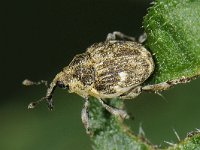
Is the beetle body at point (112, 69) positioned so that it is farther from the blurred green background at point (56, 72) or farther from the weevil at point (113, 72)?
the blurred green background at point (56, 72)

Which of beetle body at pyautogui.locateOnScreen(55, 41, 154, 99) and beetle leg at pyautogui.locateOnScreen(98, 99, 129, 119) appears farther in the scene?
beetle leg at pyautogui.locateOnScreen(98, 99, 129, 119)

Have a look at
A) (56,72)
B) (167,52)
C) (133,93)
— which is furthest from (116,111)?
(56,72)

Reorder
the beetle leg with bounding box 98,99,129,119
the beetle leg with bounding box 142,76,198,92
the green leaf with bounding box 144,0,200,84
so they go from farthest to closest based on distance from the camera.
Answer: the beetle leg with bounding box 98,99,129,119 → the beetle leg with bounding box 142,76,198,92 → the green leaf with bounding box 144,0,200,84

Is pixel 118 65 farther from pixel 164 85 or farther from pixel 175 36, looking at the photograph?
pixel 175 36

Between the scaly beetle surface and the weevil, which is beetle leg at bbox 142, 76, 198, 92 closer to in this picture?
the weevil

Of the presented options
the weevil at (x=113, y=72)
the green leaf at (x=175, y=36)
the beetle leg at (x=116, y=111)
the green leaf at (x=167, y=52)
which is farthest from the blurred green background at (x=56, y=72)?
the green leaf at (x=175, y=36)

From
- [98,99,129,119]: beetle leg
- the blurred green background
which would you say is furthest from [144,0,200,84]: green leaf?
the blurred green background

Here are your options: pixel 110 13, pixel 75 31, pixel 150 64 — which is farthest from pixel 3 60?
pixel 150 64

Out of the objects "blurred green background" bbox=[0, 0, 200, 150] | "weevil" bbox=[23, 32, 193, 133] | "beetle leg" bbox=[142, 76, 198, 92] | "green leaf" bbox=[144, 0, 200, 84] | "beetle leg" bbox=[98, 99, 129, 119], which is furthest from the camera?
"blurred green background" bbox=[0, 0, 200, 150]
